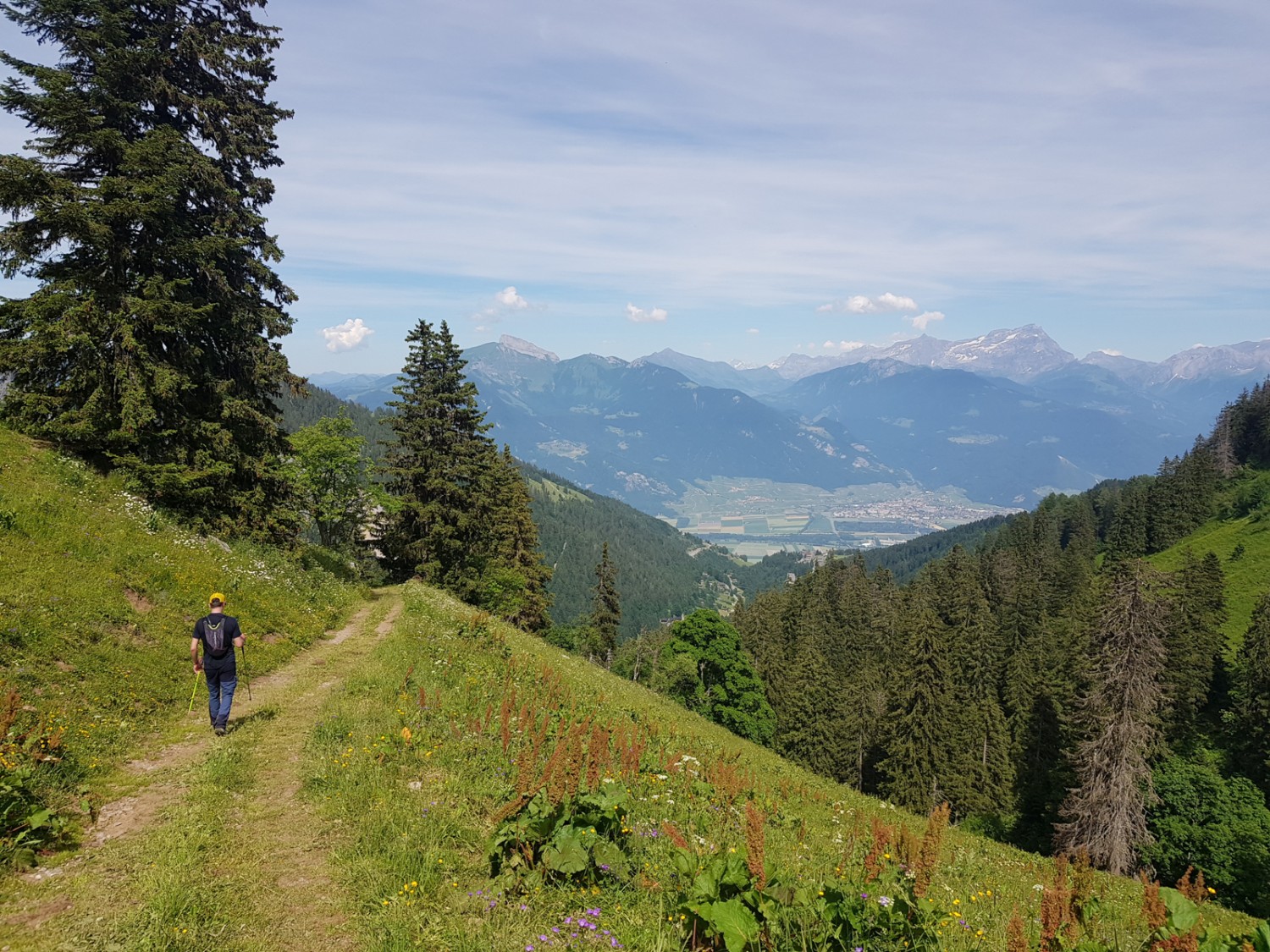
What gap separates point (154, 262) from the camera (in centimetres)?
1862

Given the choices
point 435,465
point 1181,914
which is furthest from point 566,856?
point 435,465

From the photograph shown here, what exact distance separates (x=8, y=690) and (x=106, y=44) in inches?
738

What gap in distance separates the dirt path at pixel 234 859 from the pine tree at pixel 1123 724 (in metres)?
36.0

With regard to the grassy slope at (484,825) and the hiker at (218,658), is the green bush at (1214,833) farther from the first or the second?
the hiker at (218,658)

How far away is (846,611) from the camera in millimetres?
84688

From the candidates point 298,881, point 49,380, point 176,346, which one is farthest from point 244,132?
point 298,881

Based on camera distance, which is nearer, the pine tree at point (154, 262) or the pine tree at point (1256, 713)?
the pine tree at point (154, 262)

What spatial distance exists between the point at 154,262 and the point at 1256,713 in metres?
68.7

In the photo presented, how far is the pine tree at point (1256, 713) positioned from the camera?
4253 cm

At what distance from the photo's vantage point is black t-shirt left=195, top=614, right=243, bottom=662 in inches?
424

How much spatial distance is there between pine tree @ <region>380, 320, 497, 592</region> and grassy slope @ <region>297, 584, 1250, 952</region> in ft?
56.2

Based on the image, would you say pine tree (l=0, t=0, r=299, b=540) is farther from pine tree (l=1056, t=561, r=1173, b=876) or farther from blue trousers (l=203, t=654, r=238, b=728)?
pine tree (l=1056, t=561, r=1173, b=876)

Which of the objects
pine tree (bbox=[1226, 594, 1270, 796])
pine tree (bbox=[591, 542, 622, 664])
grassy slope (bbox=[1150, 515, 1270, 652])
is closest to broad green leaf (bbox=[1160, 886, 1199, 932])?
pine tree (bbox=[1226, 594, 1270, 796])

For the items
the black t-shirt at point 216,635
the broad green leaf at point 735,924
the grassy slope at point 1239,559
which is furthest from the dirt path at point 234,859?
the grassy slope at point 1239,559
